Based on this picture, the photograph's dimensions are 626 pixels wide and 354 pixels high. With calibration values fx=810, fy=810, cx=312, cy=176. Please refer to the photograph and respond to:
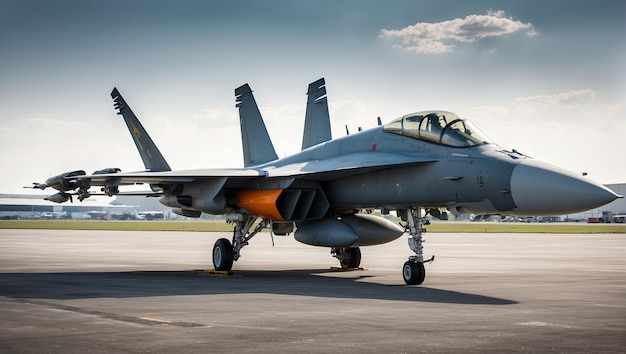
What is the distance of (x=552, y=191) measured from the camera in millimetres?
11836

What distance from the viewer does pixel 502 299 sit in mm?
11461

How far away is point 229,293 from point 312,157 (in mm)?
6162

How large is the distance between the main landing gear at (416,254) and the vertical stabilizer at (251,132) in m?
7.63

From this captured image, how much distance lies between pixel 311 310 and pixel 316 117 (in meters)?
12.4

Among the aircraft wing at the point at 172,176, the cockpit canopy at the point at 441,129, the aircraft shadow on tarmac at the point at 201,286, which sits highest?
the cockpit canopy at the point at 441,129

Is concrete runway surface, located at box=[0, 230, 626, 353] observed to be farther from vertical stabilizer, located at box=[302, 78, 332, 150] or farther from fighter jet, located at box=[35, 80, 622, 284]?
vertical stabilizer, located at box=[302, 78, 332, 150]

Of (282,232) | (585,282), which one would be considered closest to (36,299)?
(282,232)

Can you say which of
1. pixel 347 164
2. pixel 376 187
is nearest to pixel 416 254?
pixel 376 187

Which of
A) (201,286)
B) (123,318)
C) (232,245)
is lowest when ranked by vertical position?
(123,318)

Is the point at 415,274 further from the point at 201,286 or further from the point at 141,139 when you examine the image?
the point at 141,139

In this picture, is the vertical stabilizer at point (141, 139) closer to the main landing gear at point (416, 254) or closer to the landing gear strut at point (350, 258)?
the landing gear strut at point (350, 258)

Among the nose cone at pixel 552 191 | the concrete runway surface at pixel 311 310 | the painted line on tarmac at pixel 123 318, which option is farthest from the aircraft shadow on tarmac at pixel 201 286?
the nose cone at pixel 552 191

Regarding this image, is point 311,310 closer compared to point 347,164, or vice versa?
point 311,310

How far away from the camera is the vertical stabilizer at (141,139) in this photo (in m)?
21.3
